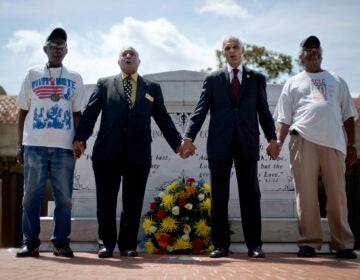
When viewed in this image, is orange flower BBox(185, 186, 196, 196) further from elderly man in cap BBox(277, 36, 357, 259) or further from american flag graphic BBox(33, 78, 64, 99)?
american flag graphic BBox(33, 78, 64, 99)

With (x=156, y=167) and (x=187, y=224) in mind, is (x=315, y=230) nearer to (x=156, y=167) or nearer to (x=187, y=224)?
(x=187, y=224)

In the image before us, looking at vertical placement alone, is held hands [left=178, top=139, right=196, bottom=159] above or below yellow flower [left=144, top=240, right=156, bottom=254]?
above

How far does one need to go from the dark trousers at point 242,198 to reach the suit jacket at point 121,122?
57 centimetres

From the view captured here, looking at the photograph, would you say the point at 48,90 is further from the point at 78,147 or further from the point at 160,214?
the point at 160,214

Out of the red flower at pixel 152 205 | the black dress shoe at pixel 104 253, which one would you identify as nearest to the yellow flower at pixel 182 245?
the red flower at pixel 152 205

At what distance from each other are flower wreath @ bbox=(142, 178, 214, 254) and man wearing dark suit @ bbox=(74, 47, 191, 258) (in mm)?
754

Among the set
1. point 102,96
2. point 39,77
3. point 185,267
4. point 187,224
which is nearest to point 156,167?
point 187,224

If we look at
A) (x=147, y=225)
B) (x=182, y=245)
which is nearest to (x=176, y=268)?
(x=182, y=245)

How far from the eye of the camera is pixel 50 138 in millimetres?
4824

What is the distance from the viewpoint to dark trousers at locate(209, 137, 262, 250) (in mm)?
4840

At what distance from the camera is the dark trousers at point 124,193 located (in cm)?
494

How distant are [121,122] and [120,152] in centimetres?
29

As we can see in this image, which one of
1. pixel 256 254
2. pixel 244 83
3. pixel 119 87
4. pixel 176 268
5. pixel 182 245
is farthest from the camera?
pixel 182 245

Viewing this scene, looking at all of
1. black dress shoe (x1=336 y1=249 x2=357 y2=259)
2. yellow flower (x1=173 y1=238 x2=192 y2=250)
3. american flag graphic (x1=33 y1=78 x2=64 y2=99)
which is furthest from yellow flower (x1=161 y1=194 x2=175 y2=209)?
black dress shoe (x1=336 y1=249 x2=357 y2=259)
